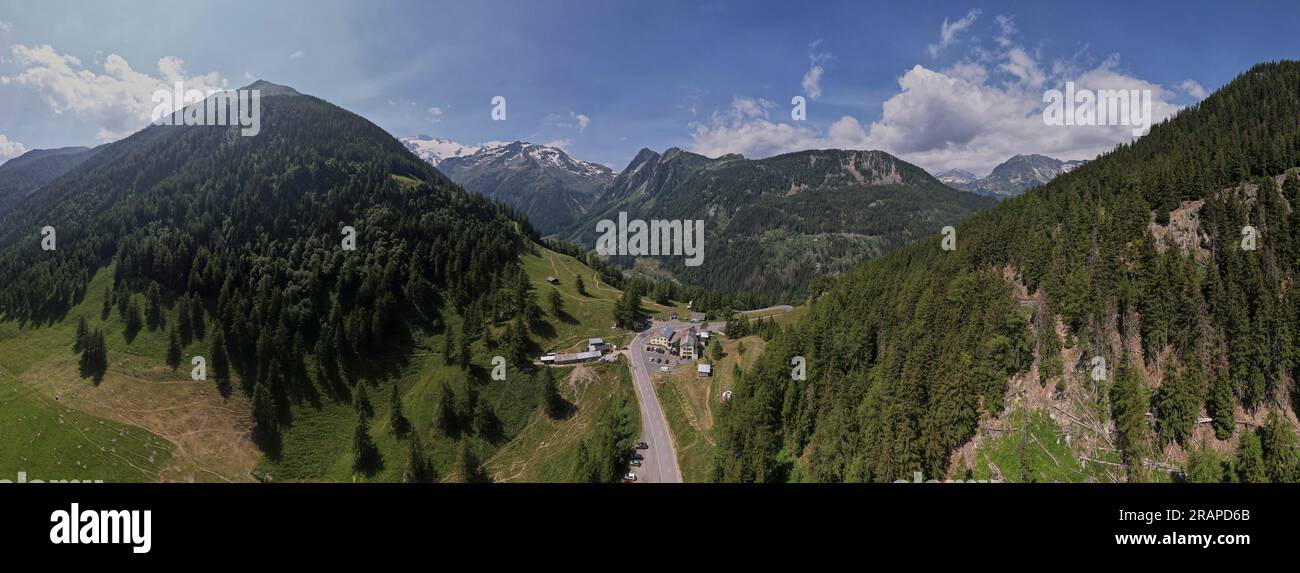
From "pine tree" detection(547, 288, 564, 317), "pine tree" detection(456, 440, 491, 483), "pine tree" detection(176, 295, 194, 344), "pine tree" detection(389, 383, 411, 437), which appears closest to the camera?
"pine tree" detection(456, 440, 491, 483)

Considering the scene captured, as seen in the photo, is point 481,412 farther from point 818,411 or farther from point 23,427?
point 23,427

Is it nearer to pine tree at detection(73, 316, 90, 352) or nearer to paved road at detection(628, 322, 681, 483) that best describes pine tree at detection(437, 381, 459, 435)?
paved road at detection(628, 322, 681, 483)

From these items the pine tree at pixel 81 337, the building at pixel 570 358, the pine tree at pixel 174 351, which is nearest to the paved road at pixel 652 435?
the building at pixel 570 358

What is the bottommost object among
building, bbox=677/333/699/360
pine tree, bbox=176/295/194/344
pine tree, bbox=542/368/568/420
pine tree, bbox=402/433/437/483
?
pine tree, bbox=402/433/437/483

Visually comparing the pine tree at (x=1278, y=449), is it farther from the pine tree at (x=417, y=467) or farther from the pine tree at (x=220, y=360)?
the pine tree at (x=220, y=360)

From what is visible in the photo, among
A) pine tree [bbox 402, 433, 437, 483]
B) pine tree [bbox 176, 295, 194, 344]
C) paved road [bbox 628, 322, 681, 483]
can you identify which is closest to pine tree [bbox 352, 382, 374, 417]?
pine tree [bbox 402, 433, 437, 483]

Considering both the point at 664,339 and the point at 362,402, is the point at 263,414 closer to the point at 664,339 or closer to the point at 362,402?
the point at 362,402

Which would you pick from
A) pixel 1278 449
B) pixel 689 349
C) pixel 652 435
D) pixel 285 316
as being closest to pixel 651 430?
pixel 652 435

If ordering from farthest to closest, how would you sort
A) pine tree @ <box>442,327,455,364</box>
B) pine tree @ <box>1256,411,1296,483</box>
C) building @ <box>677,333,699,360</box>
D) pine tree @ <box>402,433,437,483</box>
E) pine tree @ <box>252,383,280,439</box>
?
pine tree @ <box>442,327,455,364</box> < building @ <box>677,333,699,360</box> < pine tree @ <box>252,383,280,439</box> < pine tree @ <box>402,433,437,483</box> < pine tree @ <box>1256,411,1296,483</box>
